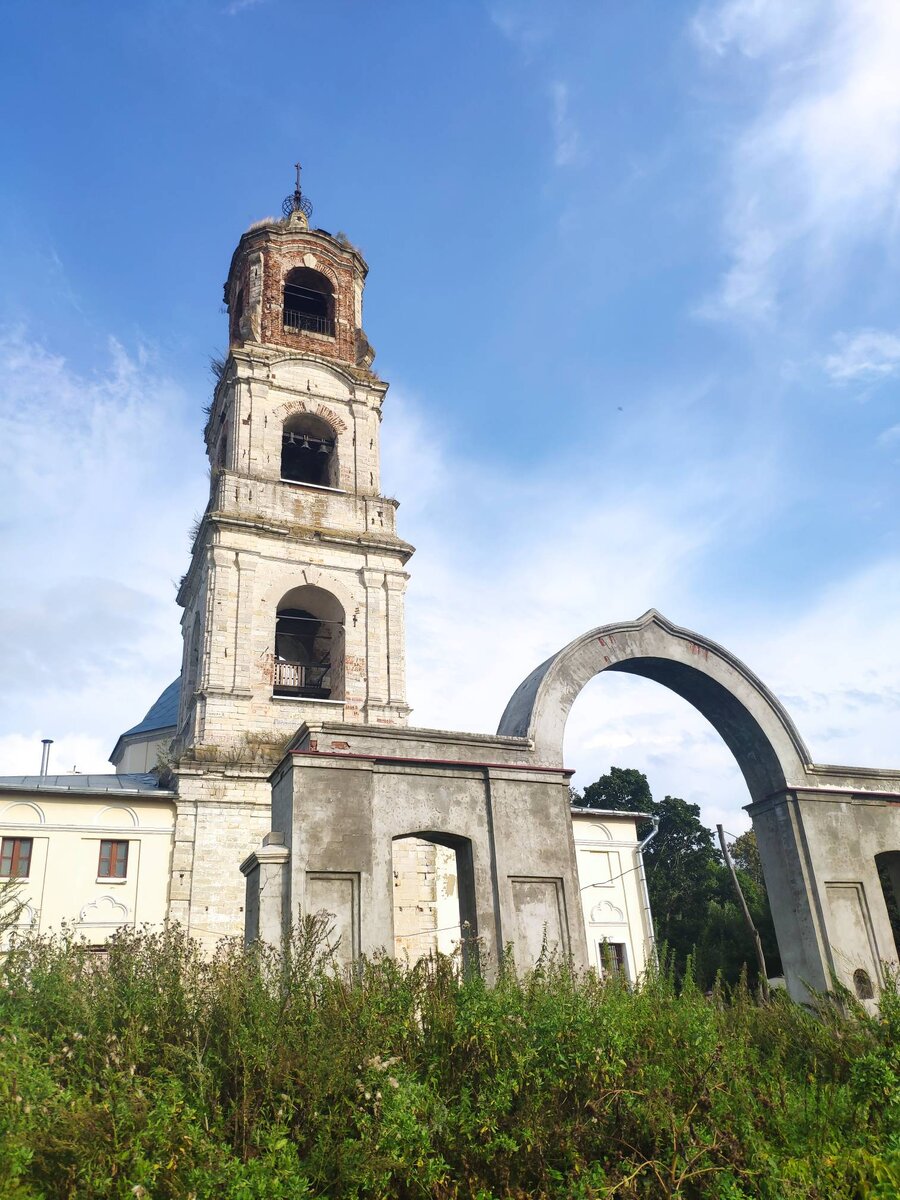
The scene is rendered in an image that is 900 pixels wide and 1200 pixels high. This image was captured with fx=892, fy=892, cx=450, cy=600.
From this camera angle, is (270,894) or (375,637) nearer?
(270,894)

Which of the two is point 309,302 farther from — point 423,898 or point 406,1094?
point 406,1094

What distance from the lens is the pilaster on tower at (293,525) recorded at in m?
21.6

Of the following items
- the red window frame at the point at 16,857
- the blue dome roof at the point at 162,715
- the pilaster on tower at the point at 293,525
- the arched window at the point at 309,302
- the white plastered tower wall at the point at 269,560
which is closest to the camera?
the red window frame at the point at 16,857

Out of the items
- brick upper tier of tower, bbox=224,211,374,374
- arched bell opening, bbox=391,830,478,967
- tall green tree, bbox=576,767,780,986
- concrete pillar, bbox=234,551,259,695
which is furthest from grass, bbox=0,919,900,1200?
tall green tree, bbox=576,767,780,986

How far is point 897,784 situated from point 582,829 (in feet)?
48.3

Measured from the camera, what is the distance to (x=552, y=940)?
31.1 feet

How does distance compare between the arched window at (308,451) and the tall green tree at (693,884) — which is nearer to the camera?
the arched window at (308,451)

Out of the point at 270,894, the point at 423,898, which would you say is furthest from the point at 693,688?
the point at 423,898

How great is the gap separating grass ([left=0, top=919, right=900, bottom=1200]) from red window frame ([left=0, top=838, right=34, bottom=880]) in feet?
44.3

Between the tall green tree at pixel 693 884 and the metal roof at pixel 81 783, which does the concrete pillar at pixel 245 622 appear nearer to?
the metal roof at pixel 81 783

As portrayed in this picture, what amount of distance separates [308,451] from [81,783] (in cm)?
1122

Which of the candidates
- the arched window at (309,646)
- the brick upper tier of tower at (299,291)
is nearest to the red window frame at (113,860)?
the arched window at (309,646)

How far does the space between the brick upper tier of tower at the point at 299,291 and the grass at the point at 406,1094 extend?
22.3 metres

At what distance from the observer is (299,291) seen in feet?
92.8
